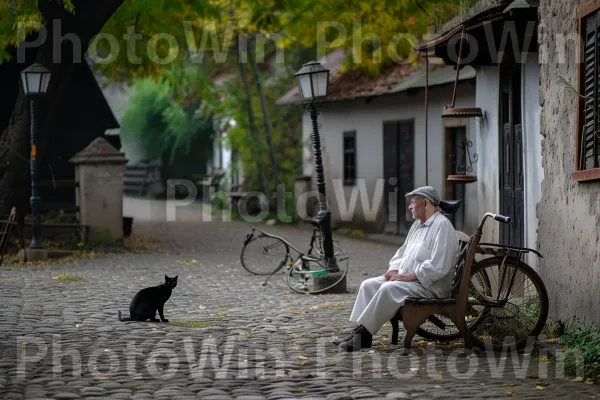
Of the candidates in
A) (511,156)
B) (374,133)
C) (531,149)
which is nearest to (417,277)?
(531,149)

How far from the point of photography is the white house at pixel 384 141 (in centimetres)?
2398

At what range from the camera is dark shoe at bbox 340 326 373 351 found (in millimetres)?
9344

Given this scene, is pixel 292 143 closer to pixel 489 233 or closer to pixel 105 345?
pixel 489 233

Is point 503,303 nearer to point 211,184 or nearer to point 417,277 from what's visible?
point 417,277

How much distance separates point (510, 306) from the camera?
969 centimetres

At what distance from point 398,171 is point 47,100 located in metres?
9.60

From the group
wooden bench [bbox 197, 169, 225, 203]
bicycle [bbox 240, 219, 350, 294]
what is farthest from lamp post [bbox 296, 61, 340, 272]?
wooden bench [bbox 197, 169, 225, 203]

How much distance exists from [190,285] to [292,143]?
19.8 m

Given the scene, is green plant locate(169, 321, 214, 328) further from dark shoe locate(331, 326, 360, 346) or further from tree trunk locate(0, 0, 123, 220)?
tree trunk locate(0, 0, 123, 220)

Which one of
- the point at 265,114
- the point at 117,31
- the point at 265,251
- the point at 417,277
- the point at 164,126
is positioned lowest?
the point at 265,251

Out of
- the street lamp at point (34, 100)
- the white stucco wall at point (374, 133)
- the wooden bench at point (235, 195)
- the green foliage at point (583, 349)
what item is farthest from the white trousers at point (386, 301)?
the wooden bench at point (235, 195)

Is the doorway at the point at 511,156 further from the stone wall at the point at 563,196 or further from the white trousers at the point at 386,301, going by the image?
the white trousers at the point at 386,301

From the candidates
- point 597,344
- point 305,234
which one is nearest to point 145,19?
point 305,234

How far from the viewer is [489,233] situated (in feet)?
47.4
